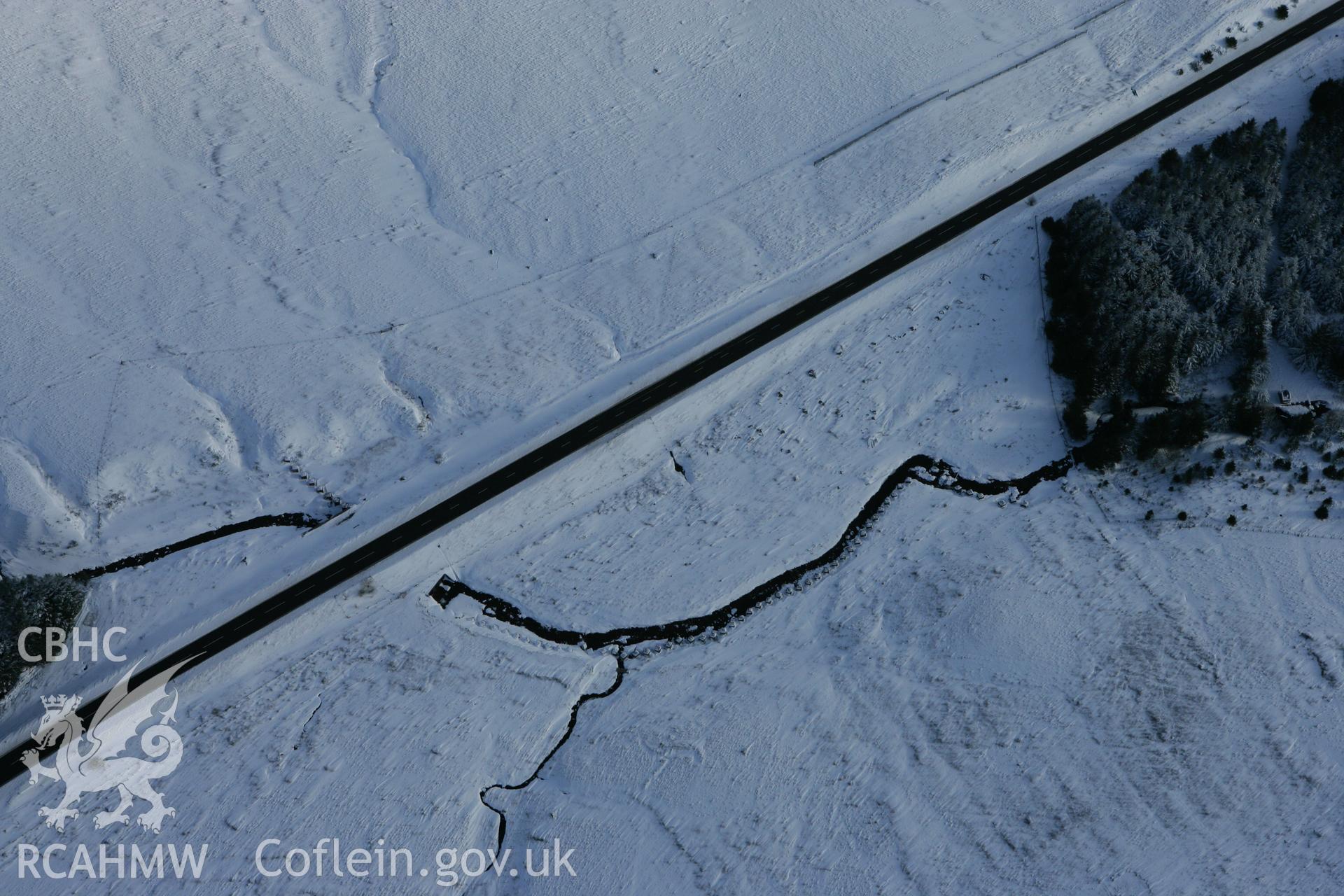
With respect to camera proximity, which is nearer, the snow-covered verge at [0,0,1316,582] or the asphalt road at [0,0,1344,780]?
the asphalt road at [0,0,1344,780]

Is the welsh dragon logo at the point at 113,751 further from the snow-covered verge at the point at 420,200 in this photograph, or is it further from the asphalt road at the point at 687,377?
the snow-covered verge at the point at 420,200

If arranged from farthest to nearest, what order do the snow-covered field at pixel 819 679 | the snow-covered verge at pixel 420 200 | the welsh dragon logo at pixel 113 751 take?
the snow-covered verge at pixel 420 200, the welsh dragon logo at pixel 113 751, the snow-covered field at pixel 819 679

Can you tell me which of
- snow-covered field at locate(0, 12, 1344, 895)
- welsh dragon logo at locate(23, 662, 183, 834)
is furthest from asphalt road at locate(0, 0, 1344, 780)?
snow-covered field at locate(0, 12, 1344, 895)

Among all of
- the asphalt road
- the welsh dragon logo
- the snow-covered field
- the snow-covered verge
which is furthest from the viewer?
the snow-covered verge

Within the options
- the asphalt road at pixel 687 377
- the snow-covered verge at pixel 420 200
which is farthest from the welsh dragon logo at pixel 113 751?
the snow-covered verge at pixel 420 200

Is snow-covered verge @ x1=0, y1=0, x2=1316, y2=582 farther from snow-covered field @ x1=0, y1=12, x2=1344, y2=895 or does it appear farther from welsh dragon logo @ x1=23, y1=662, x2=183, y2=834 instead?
welsh dragon logo @ x1=23, y1=662, x2=183, y2=834

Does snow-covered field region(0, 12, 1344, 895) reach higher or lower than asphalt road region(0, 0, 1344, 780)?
lower
